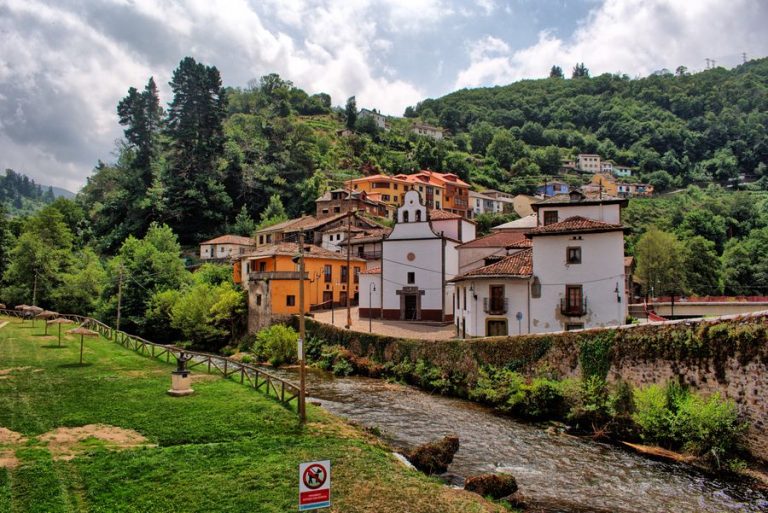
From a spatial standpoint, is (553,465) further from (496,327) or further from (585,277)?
(585,277)

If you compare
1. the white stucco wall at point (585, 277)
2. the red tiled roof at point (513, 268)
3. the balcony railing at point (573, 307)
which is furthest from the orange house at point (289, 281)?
the balcony railing at point (573, 307)

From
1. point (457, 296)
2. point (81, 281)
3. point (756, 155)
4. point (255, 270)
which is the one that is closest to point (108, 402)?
point (457, 296)

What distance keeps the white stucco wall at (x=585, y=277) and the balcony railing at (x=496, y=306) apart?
1623 millimetres

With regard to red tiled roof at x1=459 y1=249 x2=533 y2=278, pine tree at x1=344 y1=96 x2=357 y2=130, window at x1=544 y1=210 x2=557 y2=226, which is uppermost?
pine tree at x1=344 y1=96 x2=357 y2=130

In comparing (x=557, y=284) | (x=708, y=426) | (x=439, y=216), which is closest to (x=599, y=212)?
(x=557, y=284)

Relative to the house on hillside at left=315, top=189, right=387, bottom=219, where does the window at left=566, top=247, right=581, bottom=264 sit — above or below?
below

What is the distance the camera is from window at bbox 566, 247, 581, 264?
104 feet

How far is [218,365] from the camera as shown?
36.5 meters

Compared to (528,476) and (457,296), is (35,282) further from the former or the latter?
(528,476)

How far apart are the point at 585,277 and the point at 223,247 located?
202 feet

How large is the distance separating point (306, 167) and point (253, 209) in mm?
15723

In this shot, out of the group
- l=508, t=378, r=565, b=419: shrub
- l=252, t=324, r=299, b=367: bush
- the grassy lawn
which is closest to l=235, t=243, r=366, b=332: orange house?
l=252, t=324, r=299, b=367: bush

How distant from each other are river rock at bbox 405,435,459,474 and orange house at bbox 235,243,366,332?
88.8 ft

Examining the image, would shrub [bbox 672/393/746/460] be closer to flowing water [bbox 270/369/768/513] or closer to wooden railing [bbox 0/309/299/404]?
flowing water [bbox 270/369/768/513]
